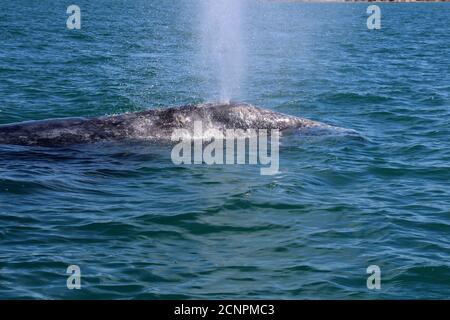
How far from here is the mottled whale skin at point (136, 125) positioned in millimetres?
18312

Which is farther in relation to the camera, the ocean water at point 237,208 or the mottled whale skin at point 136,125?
the mottled whale skin at point 136,125

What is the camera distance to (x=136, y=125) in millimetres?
19078

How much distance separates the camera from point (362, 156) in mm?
18984

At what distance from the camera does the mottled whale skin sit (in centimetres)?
1831

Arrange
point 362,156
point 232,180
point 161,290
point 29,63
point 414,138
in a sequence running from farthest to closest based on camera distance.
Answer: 1. point 29,63
2. point 414,138
3. point 362,156
4. point 232,180
5. point 161,290

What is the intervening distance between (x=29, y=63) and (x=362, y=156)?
22.2m

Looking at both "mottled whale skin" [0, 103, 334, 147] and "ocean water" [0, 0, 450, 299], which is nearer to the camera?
"ocean water" [0, 0, 450, 299]

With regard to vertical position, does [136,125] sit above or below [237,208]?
above

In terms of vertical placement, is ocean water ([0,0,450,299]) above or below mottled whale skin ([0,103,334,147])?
below

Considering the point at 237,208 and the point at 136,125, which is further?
the point at 136,125

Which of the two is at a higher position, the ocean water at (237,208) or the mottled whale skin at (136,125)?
the mottled whale skin at (136,125)

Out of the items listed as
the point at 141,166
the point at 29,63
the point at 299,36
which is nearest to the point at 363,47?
the point at 299,36
